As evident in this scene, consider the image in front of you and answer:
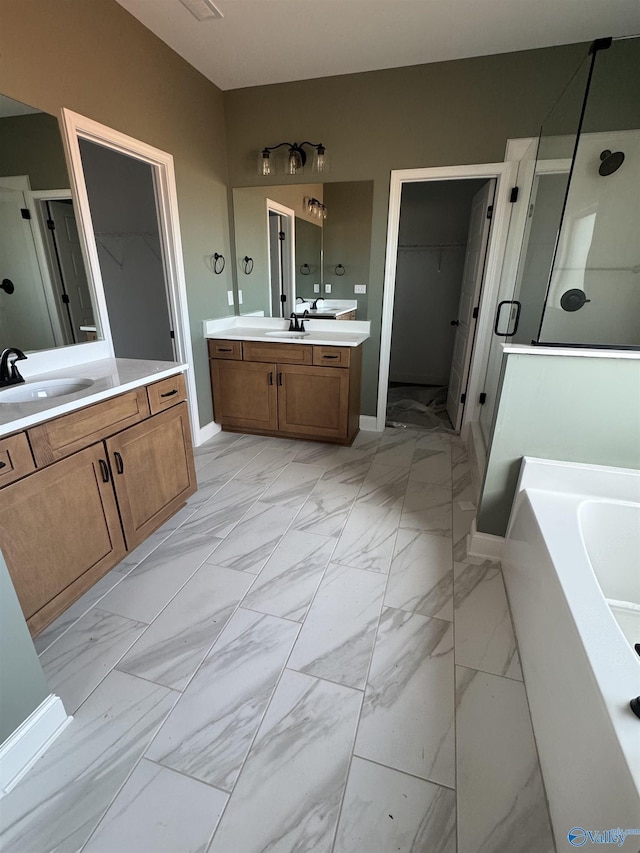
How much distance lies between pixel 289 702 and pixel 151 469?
1209 millimetres

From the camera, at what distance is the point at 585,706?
3.03ft

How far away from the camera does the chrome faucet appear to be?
162 cm

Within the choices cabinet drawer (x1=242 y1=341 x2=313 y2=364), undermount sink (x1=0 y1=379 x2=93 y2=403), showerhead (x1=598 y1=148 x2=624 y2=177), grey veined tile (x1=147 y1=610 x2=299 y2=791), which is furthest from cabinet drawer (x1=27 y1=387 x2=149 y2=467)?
showerhead (x1=598 y1=148 x2=624 y2=177)

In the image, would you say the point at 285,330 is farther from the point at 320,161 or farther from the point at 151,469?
the point at 151,469

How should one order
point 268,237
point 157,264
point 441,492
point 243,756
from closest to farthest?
1. point 243,756
2. point 441,492
3. point 157,264
4. point 268,237

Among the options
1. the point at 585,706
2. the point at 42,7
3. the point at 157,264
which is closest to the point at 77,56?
the point at 42,7

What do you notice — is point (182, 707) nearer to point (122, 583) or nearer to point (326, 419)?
point (122, 583)

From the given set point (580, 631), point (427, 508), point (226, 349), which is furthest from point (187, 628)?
point (226, 349)

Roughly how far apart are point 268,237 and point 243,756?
346 cm

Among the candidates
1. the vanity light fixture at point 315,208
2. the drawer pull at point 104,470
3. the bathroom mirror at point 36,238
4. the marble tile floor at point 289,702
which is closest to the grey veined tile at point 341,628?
the marble tile floor at point 289,702

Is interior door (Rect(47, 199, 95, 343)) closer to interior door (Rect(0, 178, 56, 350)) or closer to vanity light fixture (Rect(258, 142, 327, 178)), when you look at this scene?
interior door (Rect(0, 178, 56, 350))

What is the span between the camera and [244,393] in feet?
10.6

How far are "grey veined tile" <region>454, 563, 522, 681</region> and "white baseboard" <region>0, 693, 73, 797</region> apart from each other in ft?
4.38

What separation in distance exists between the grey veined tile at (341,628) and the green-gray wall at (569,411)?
882 millimetres
